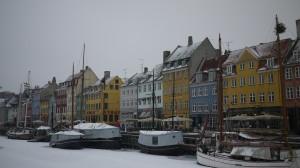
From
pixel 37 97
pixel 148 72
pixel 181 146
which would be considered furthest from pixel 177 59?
pixel 37 97

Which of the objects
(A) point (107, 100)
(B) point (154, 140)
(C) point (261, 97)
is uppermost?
(A) point (107, 100)

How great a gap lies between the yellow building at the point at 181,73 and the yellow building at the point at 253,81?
27.6 feet

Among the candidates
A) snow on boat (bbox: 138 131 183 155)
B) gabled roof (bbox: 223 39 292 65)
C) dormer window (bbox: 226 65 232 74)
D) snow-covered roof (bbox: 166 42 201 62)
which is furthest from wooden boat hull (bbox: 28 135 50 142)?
gabled roof (bbox: 223 39 292 65)

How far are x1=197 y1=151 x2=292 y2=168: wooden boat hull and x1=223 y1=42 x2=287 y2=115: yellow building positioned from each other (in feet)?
68.9

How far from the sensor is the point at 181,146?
40250 mm

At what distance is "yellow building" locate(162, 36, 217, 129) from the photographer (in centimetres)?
6531

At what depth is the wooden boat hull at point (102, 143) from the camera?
1954 inches

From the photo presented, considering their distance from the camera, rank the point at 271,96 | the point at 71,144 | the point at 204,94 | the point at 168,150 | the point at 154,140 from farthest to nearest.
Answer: the point at 204,94
the point at 271,96
the point at 71,144
the point at 154,140
the point at 168,150

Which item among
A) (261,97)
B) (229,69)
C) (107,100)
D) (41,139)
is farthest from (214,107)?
(107,100)

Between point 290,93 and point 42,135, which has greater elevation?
point 290,93

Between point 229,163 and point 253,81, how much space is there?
27055 millimetres

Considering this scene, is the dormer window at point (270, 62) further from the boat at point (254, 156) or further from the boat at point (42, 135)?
the boat at point (42, 135)

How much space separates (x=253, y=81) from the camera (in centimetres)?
5319

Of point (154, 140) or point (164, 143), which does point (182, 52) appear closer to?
point (154, 140)
